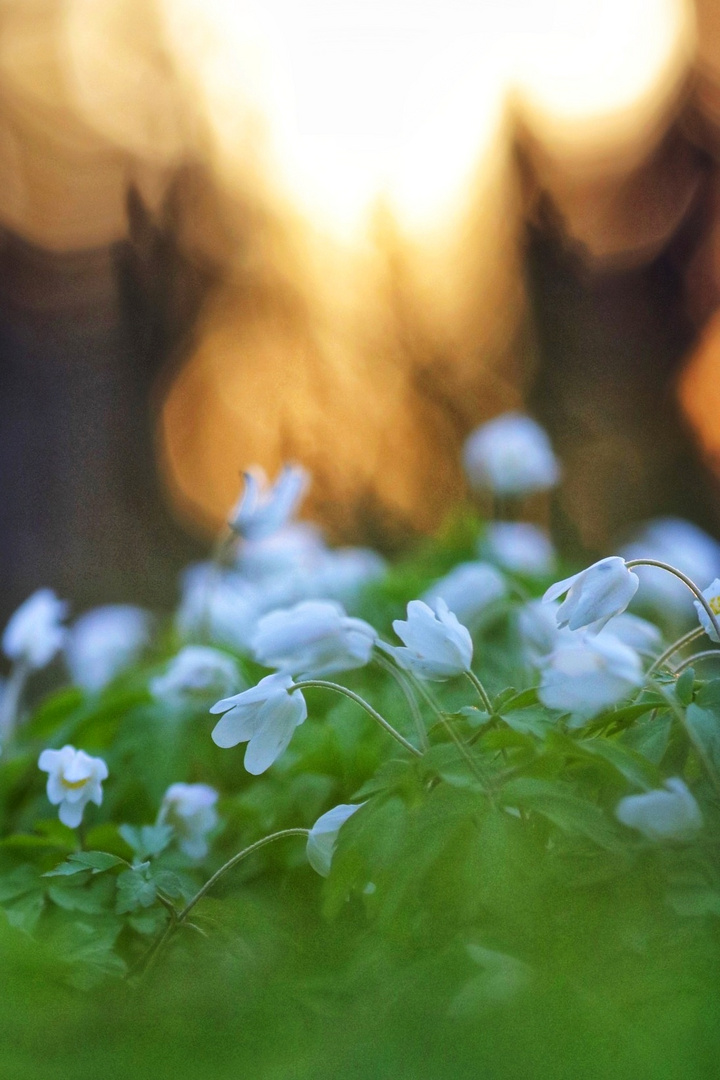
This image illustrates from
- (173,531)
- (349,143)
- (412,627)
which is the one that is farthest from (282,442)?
(412,627)

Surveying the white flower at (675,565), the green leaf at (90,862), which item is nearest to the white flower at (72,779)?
the green leaf at (90,862)

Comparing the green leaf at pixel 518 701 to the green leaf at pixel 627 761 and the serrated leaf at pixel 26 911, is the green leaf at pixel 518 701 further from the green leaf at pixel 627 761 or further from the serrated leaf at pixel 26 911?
the serrated leaf at pixel 26 911

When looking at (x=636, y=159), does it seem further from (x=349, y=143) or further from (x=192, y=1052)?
(x=192, y=1052)

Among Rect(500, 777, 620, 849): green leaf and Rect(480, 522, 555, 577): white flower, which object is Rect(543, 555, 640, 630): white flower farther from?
Rect(480, 522, 555, 577): white flower

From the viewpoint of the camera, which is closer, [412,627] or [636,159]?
[412,627]

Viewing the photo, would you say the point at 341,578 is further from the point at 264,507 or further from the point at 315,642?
the point at 315,642

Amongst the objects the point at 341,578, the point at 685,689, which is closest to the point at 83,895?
the point at 685,689
